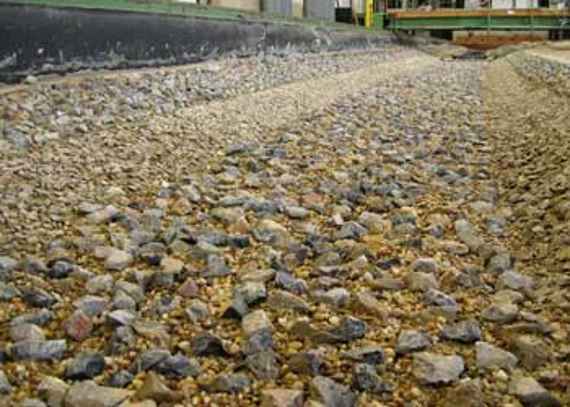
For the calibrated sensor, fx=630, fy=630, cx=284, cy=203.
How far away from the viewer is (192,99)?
7.09 meters

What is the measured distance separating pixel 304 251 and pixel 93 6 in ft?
18.0

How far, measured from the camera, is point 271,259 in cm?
292

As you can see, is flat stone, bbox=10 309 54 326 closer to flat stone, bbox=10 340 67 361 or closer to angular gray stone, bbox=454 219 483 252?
flat stone, bbox=10 340 67 361

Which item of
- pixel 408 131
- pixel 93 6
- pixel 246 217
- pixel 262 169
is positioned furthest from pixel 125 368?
pixel 93 6

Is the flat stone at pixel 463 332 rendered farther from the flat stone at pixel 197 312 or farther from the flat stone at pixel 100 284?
the flat stone at pixel 100 284

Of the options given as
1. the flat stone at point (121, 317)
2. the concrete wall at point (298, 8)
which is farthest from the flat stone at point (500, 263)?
the concrete wall at point (298, 8)

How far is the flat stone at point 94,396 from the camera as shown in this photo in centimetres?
180

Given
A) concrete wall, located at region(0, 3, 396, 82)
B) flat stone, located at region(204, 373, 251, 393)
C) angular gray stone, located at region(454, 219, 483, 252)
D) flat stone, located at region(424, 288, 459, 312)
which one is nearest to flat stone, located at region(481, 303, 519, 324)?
flat stone, located at region(424, 288, 459, 312)

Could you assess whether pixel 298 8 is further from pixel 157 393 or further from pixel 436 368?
pixel 157 393

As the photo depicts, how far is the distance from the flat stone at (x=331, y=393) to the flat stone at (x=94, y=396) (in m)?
0.55

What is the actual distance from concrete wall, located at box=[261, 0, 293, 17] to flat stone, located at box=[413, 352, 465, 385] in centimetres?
1511

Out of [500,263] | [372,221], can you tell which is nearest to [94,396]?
[500,263]

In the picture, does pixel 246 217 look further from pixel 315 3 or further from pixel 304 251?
pixel 315 3

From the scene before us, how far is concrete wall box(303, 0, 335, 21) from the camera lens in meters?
22.8
